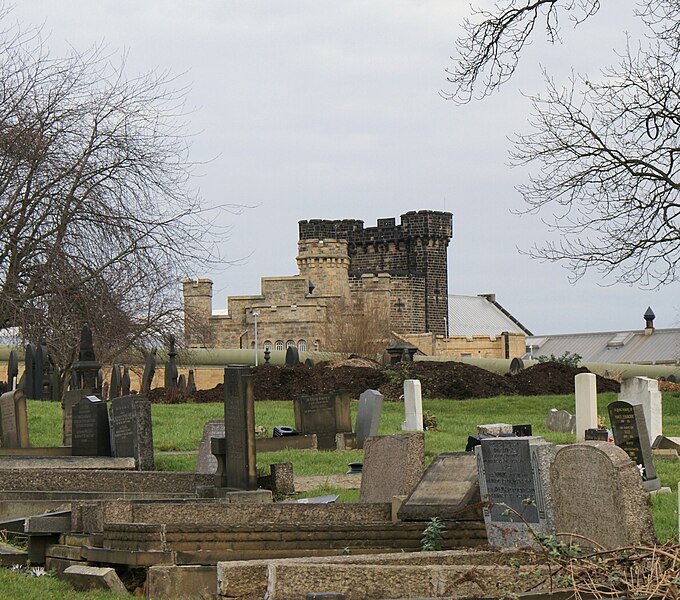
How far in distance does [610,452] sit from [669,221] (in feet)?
61.0

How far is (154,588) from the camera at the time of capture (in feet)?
27.9

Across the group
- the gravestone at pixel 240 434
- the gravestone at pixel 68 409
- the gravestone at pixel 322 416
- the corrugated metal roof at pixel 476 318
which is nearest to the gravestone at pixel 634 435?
the gravestone at pixel 240 434

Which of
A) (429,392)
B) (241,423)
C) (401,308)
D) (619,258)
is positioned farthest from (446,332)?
(241,423)

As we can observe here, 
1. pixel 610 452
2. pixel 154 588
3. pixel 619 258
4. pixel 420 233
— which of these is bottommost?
pixel 154 588

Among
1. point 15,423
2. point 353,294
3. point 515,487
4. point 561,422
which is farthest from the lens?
point 353,294

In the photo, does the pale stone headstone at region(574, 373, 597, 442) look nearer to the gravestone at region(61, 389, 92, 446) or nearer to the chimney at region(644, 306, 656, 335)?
the gravestone at region(61, 389, 92, 446)

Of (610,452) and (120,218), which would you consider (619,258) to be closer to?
(120,218)

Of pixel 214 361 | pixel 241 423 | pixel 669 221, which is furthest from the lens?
pixel 214 361

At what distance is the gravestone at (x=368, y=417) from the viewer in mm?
20047

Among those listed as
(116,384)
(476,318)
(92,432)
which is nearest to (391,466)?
(92,432)

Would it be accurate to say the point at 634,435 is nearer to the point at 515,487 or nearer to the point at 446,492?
the point at 446,492

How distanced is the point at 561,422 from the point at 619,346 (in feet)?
238

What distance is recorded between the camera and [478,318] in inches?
4368

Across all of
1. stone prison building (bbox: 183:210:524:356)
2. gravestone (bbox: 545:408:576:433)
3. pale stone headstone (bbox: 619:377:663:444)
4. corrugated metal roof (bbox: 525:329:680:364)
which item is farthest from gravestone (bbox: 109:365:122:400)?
corrugated metal roof (bbox: 525:329:680:364)
